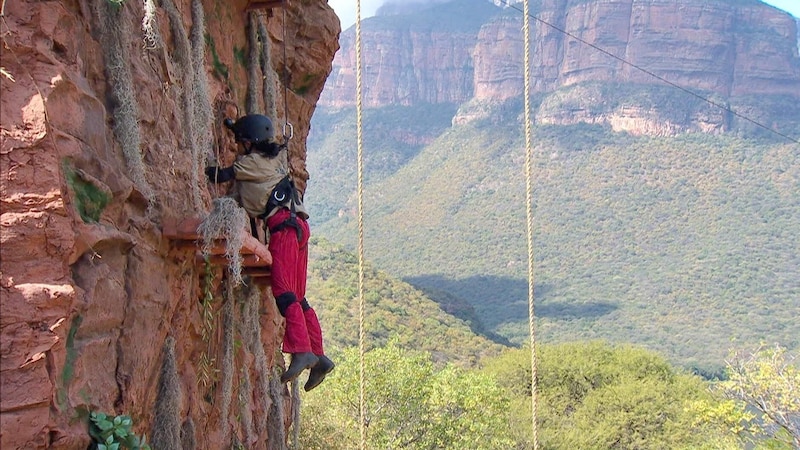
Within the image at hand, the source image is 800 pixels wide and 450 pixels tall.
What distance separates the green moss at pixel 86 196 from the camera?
3.63 meters

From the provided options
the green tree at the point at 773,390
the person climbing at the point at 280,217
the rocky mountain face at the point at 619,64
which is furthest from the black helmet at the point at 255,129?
the rocky mountain face at the point at 619,64

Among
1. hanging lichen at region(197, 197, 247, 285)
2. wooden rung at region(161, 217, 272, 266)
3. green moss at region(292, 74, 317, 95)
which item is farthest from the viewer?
green moss at region(292, 74, 317, 95)

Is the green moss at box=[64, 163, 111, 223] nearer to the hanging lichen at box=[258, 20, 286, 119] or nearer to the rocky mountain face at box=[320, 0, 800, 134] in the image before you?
the hanging lichen at box=[258, 20, 286, 119]

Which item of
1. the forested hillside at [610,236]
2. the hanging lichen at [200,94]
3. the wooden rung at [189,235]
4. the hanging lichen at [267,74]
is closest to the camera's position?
the wooden rung at [189,235]

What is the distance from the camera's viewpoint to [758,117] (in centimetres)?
7712

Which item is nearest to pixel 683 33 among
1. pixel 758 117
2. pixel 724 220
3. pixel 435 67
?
pixel 758 117

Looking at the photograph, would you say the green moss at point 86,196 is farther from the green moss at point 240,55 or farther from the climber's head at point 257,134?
the green moss at point 240,55

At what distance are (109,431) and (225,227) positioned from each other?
112 centimetres

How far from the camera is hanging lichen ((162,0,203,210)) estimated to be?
5.02m

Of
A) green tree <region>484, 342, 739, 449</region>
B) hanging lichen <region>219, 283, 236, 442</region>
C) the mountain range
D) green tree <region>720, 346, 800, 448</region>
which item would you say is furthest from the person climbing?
the mountain range

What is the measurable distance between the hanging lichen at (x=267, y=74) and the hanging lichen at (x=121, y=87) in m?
2.57

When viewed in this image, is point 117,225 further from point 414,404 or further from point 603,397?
point 603,397

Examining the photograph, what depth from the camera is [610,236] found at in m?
59.5

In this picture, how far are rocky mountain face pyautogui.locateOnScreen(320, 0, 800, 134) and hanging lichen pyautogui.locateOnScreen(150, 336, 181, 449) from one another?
2837 inches
